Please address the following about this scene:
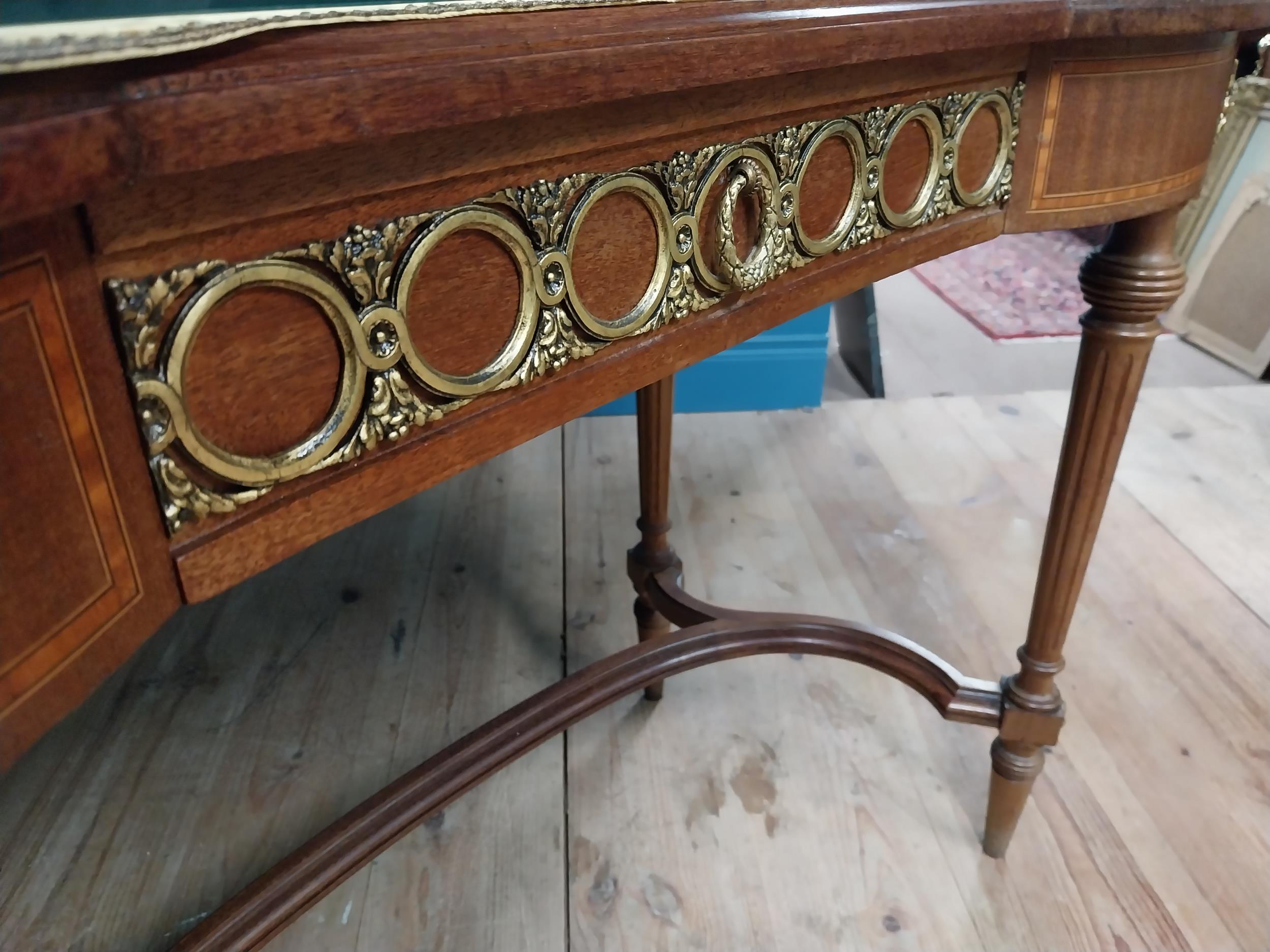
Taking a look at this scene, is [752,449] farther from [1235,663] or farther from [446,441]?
[446,441]

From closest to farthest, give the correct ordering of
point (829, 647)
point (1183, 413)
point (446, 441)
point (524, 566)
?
point (446, 441) → point (829, 647) → point (524, 566) → point (1183, 413)

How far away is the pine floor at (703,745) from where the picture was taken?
2.54 ft

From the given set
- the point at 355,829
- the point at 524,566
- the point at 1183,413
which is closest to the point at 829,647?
the point at 355,829

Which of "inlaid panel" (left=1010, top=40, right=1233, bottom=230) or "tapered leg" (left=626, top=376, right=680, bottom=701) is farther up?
"inlaid panel" (left=1010, top=40, right=1233, bottom=230)

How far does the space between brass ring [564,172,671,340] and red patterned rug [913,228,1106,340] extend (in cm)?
181

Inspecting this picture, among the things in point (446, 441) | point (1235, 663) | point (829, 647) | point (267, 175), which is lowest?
point (1235, 663)

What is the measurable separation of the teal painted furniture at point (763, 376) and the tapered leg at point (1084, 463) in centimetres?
87

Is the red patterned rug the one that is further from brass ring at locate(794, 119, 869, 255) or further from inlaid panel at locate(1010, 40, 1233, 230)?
brass ring at locate(794, 119, 869, 255)

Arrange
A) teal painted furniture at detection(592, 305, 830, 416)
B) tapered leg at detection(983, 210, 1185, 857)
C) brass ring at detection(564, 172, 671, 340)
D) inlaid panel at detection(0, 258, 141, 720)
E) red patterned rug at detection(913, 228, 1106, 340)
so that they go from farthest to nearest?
1. red patterned rug at detection(913, 228, 1106, 340)
2. teal painted furniture at detection(592, 305, 830, 416)
3. tapered leg at detection(983, 210, 1185, 857)
4. brass ring at detection(564, 172, 671, 340)
5. inlaid panel at detection(0, 258, 141, 720)

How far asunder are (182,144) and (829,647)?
0.69 metres

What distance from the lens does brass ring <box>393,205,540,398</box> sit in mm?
296

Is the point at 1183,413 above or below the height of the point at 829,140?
below

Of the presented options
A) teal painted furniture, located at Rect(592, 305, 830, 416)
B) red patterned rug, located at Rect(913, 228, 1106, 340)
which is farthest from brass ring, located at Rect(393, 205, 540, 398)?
red patterned rug, located at Rect(913, 228, 1106, 340)

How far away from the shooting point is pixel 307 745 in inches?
37.0
